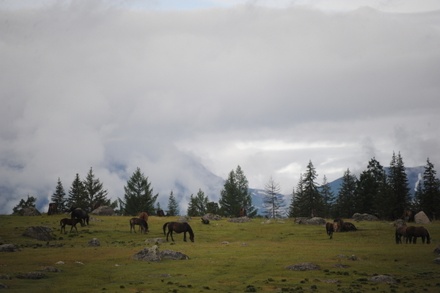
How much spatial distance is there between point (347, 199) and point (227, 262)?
91.3m

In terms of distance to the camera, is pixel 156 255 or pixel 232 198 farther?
pixel 232 198

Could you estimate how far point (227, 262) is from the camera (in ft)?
144

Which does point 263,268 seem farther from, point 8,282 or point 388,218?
Answer: point 388,218

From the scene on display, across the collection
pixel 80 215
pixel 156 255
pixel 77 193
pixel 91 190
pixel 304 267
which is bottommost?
pixel 304 267

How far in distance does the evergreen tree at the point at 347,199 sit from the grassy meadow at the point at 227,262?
52844 millimetres

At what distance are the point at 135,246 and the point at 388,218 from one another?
225 feet

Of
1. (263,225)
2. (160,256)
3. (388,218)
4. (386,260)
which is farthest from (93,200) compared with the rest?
(386,260)

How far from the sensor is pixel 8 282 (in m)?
33.1

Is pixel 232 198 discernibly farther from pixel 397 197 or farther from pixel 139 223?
pixel 139 223

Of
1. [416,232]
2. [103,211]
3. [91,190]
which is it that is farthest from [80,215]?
[91,190]

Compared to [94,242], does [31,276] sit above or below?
below

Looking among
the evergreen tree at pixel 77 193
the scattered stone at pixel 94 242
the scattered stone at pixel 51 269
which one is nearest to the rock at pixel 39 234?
the scattered stone at pixel 94 242

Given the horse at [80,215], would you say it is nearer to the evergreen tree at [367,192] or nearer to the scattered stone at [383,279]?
the scattered stone at [383,279]

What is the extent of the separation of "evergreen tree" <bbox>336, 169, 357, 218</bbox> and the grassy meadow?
173ft
